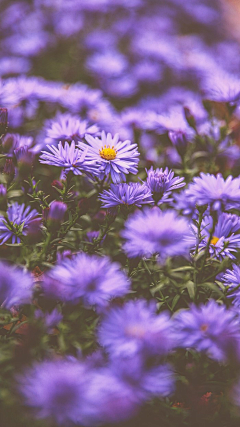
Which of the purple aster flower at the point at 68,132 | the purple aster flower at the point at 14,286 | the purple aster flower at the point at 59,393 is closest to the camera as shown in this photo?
the purple aster flower at the point at 59,393

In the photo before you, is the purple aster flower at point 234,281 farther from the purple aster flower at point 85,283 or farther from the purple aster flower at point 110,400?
the purple aster flower at point 110,400

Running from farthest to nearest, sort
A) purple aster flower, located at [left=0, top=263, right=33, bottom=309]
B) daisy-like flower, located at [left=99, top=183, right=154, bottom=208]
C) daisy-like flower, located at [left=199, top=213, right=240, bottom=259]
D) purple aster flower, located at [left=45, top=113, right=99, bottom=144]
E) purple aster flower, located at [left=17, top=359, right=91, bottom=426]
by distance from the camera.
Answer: purple aster flower, located at [left=45, top=113, right=99, bottom=144] → daisy-like flower, located at [left=199, top=213, right=240, bottom=259] → daisy-like flower, located at [left=99, top=183, right=154, bottom=208] → purple aster flower, located at [left=0, top=263, right=33, bottom=309] → purple aster flower, located at [left=17, top=359, right=91, bottom=426]

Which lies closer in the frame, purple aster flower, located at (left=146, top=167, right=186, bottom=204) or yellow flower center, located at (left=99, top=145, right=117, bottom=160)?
purple aster flower, located at (left=146, top=167, right=186, bottom=204)

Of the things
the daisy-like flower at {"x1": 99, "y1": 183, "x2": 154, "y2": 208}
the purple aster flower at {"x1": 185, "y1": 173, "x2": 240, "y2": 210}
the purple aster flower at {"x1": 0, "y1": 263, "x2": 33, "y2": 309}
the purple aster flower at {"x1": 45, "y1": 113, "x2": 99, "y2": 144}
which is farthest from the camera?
the purple aster flower at {"x1": 45, "y1": 113, "x2": 99, "y2": 144}

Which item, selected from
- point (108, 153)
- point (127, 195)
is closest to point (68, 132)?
point (108, 153)

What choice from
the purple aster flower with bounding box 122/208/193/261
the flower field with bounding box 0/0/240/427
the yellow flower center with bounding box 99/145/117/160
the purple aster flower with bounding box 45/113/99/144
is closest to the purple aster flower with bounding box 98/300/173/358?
the flower field with bounding box 0/0/240/427

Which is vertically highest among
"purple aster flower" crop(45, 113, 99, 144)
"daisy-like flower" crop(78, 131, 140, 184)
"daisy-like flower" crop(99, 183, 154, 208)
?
"purple aster flower" crop(45, 113, 99, 144)

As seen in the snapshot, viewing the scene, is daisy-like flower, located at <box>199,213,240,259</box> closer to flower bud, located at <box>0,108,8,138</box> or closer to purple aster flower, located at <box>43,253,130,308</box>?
purple aster flower, located at <box>43,253,130,308</box>

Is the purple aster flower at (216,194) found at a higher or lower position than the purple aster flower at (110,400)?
higher

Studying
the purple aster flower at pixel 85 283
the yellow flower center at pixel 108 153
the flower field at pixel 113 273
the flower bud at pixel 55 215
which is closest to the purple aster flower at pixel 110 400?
the flower field at pixel 113 273
